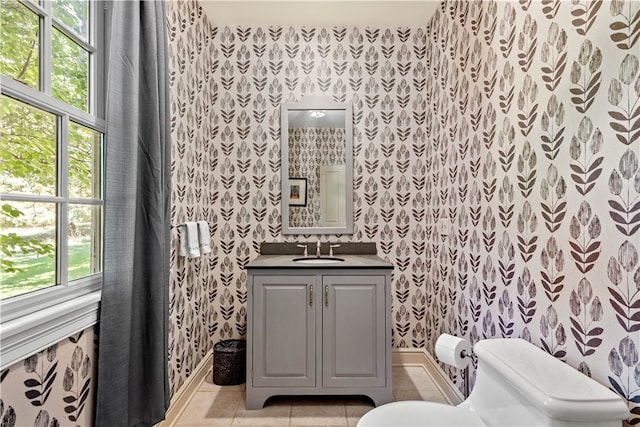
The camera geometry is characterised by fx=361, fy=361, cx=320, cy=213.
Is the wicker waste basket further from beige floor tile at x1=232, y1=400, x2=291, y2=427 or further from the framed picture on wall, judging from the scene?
the framed picture on wall

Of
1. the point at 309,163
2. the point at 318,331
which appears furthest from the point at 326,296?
the point at 309,163

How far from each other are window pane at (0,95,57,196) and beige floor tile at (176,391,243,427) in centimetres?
155

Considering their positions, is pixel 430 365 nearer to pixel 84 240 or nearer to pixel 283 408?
pixel 283 408

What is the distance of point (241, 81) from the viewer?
2.89m

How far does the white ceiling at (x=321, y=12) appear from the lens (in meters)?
2.59

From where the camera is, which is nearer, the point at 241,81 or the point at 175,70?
the point at 175,70

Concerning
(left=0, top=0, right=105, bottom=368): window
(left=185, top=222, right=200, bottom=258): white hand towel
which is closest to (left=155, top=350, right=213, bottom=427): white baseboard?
(left=185, top=222, right=200, bottom=258): white hand towel

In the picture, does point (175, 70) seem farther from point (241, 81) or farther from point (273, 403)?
point (273, 403)

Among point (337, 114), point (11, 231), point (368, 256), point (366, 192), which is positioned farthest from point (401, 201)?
point (11, 231)

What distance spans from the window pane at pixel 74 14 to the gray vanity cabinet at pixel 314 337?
4.78 ft

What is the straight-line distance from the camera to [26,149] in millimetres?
1147

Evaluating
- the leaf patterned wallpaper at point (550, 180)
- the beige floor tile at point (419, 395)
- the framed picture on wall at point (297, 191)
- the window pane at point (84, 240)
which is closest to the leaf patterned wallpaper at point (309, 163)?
the framed picture on wall at point (297, 191)

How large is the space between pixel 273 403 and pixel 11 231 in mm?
1786

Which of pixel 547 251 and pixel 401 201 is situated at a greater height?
pixel 401 201
